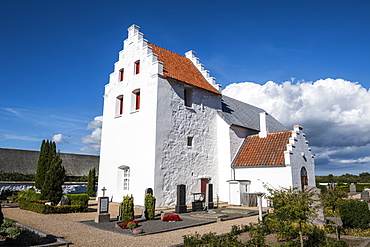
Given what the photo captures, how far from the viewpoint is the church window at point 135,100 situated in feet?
63.1

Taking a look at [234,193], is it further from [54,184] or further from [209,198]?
[54,184]

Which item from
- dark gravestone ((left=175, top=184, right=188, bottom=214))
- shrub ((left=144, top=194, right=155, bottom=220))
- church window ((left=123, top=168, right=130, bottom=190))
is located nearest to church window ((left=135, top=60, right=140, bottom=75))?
church window ((left=123, top=168, right=130, bottom=190))

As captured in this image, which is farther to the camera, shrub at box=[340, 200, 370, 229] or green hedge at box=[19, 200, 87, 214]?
green hedge at box=[19, 200, 87, 214]

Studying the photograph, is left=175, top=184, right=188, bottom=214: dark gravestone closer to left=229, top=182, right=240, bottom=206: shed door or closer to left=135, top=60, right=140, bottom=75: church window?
left=229, top=182, right=240, bottom=206: shed door

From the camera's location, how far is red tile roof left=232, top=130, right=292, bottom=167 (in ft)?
61.1

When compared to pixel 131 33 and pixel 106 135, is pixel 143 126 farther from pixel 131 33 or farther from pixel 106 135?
pixel 131 33

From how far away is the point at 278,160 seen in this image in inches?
717

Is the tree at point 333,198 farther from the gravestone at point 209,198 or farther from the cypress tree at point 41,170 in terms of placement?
the cypress tree at point 41,170

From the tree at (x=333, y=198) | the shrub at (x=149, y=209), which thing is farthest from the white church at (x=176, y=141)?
the tree at (x=333, y=198)

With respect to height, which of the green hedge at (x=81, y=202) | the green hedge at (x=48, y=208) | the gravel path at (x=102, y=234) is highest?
the green hedge at (x=81, y=202)

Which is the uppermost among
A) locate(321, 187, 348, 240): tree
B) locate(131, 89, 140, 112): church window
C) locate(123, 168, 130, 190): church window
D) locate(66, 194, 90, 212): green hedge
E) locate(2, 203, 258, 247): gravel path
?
locate(131, 89, 140, 112): church window

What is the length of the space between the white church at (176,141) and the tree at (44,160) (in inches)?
261

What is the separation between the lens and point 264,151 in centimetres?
1969

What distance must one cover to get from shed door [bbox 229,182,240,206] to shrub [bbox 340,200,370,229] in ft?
24.7
